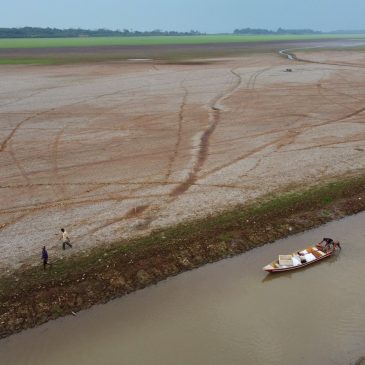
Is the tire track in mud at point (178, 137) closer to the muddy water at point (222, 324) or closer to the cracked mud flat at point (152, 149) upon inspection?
the cracked mud flat at point (152, 149)

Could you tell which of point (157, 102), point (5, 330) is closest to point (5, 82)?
point (157, 102)

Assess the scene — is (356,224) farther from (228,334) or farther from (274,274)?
(228,334)

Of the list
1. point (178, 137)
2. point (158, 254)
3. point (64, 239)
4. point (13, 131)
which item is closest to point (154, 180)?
point (158, 254)

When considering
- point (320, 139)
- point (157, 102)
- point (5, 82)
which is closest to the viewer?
point (320, 139)

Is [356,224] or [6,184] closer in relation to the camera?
[356,224]

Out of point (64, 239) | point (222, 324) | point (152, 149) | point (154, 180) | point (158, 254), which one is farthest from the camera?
point (152, 149)

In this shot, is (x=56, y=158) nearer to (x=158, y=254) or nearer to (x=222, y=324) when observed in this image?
(x=158, y=254)

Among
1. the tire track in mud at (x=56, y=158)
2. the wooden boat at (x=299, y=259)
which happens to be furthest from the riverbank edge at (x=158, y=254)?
the tire track in mud at (x=56, y=158)
